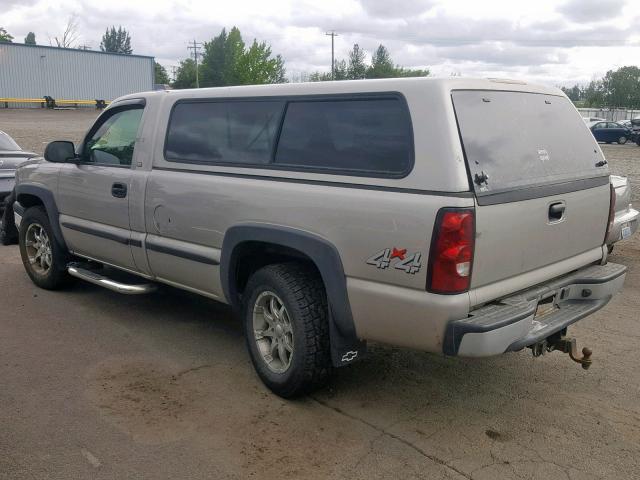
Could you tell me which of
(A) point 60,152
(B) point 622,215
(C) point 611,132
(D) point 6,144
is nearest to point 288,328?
(A) point 60,152

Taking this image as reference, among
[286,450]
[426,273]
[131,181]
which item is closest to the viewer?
[426,273]

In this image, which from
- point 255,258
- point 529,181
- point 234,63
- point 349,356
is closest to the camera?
point 529,181

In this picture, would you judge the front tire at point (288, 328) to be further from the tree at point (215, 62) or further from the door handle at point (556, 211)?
the tree at point (215, 62)

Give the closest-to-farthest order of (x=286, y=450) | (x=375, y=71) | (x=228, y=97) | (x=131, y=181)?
(x=286, y=450), (x=228, y=97), (x=131, y=181), (x=375, y=71)

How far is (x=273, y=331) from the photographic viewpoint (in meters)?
4.01

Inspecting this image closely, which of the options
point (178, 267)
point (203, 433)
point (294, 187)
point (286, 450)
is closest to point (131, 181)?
point (178, 267)

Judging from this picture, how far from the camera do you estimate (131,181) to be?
479cm

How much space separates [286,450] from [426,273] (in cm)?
118

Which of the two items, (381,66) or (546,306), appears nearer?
(546,306)

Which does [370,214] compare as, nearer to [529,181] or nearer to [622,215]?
[529,181]

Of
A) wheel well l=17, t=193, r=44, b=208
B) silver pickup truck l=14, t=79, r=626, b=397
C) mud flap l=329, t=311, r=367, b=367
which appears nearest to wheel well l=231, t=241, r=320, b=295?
silver pickup truck l=14, t=79, r=626, b=397

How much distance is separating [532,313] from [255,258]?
5.83ft

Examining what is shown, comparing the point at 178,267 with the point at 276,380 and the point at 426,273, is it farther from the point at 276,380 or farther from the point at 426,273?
the point at 426,273

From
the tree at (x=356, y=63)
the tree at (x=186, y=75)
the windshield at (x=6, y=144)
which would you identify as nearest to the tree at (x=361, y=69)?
the tree at (x=356, y=63)
